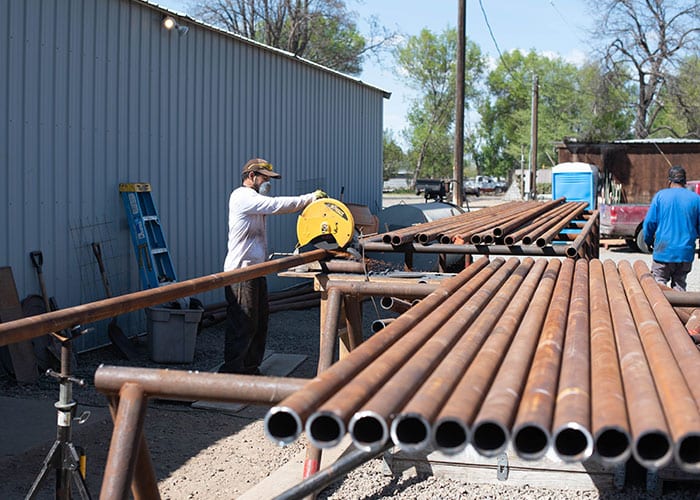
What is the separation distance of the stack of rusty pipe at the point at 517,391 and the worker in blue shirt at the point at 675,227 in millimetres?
6002

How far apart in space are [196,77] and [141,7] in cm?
137

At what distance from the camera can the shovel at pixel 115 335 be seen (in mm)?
9148

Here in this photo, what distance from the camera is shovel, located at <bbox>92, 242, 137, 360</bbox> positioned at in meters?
9.15

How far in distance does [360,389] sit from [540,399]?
1.48 ft

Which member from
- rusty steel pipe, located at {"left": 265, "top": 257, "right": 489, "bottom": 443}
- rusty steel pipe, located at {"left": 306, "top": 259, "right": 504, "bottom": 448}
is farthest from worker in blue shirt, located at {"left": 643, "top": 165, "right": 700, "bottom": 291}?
rusty steel pipe, located at {"left": 265, "top": 257, "right": 489, "bottom": 443}

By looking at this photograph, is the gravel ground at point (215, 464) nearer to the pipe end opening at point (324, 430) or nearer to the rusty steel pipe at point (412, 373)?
the rusty steel pipe at point (412, 373)

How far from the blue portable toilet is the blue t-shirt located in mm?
18250

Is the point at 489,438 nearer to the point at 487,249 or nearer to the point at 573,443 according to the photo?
the point at 573,443

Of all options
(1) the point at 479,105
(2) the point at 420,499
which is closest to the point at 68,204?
(2) the point at 420,499

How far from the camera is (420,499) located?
509 cm

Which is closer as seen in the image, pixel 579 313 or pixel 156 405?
pixel 579 313

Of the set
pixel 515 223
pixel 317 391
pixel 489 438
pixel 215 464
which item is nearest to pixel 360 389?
pixel 317 391

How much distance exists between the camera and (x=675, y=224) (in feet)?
29.3

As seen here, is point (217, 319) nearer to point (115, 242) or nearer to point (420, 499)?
point (115, 242)
